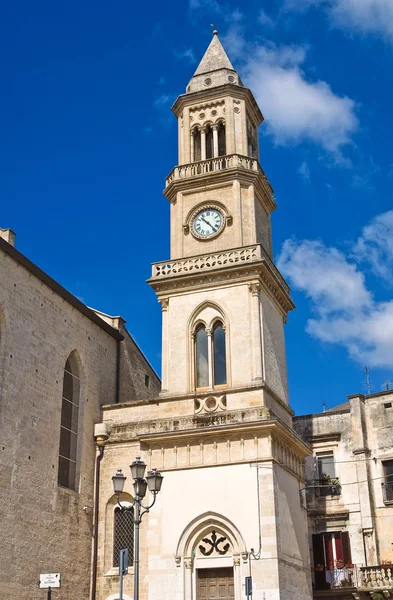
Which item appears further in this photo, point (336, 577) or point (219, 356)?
point (336, 577)

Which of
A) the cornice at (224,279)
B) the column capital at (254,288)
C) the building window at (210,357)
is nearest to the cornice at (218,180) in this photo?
the cornice at (224,279)

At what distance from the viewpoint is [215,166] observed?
97.6 ft

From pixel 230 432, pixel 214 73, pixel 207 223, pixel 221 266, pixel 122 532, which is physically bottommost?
pixel 122 532

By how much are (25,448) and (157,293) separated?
823 centimetres

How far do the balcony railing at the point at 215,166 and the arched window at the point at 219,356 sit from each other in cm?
665

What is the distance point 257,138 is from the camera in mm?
33000

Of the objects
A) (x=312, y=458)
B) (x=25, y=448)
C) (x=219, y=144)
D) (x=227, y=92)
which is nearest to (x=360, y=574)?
(x=312, y=458)

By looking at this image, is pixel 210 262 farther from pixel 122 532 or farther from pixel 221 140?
pixel 122 532

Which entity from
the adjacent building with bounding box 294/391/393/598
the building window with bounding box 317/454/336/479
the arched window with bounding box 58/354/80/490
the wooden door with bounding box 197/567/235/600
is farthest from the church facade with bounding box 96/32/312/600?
the building window with bounding box 317/454/336/479

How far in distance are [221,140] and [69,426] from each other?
13.6 meters

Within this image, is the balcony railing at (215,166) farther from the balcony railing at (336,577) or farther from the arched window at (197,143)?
the balcony railing at (336,577)

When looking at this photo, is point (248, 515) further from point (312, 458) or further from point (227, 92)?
point (227, 92)

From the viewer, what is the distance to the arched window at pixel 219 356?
26172 mm

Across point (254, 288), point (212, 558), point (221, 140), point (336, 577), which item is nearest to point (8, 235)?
point (254, 288)
